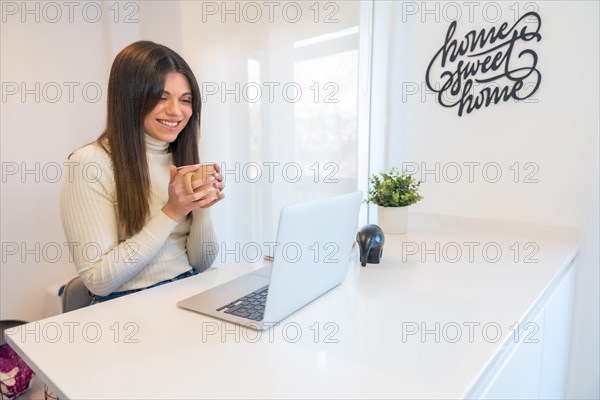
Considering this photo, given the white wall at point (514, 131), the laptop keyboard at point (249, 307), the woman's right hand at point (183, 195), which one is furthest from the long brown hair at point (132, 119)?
the white wall at point (514, 131)

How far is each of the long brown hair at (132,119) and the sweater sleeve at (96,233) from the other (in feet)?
0.17

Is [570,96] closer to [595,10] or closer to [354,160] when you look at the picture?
[595,10]

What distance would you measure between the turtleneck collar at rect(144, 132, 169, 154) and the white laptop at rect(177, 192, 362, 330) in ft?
1.64

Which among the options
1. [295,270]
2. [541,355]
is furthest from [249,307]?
[541,355]

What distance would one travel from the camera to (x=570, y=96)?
1.40 meters

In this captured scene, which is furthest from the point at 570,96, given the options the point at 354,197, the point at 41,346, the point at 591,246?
the point at 41,346

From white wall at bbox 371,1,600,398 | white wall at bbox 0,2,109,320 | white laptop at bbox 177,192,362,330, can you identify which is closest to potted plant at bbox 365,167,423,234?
white wall at bbox 371,1,600,398

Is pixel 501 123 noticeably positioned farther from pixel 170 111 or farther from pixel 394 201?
pixel 170 111

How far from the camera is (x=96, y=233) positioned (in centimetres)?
99

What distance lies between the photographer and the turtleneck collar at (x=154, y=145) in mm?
1188

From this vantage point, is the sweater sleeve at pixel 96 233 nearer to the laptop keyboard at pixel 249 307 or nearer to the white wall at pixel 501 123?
the laptop keyboard at pixel 249 307

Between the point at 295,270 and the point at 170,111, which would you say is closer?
the point at 295,270

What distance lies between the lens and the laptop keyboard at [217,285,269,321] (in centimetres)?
79

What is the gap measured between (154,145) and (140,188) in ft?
0.58
